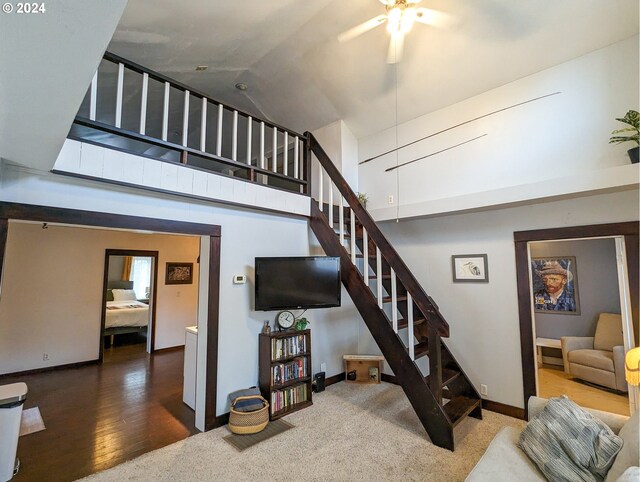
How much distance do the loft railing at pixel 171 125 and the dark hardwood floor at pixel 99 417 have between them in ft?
8.87

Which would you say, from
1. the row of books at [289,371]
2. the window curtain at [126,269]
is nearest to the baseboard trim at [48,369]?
the row of books at [289,371]

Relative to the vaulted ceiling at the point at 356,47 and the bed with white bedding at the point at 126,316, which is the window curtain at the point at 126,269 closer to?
the bed with white bedding at the point at 126,316

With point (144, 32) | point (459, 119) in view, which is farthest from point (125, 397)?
point (459, 119)

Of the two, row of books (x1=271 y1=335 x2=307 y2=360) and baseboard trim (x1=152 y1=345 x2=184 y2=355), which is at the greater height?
row of books (x1=271 y1=335 x2=307 y2=360)

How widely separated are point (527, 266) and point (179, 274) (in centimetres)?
644

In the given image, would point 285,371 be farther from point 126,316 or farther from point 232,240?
point 126,316

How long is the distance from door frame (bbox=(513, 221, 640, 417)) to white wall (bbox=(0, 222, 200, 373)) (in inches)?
258

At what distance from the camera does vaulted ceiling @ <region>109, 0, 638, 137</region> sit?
2.98 metres

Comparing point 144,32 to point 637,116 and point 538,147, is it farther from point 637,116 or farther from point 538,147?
point 637,116

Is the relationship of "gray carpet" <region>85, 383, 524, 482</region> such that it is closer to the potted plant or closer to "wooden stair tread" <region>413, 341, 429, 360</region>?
"wooden stair tread" <region>413, 341, 429, 360</region>

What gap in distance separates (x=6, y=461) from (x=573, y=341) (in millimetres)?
6755

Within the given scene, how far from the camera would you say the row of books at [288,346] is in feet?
11.6

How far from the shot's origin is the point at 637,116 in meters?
2.62

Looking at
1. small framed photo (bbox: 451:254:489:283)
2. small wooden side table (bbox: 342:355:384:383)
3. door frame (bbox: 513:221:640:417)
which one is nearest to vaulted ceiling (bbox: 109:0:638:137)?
door frame (bbox: 513:221:640:417)
